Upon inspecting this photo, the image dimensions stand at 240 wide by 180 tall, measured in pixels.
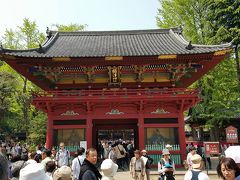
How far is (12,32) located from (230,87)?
26355 mm

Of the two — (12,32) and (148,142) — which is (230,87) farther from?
(12,32)

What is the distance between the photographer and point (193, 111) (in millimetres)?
25906

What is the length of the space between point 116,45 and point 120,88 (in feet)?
15.0

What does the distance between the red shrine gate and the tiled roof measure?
0.09m

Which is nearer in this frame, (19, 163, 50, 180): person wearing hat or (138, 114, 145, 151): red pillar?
(19, 163, 50, 180): person wearing hat

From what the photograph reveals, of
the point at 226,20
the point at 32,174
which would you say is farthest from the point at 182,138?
the point at 32,174

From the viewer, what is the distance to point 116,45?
21.9 metres

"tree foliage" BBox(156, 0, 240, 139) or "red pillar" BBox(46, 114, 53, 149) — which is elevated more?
"tree foliage" BBox(156, 0, 240, 139)

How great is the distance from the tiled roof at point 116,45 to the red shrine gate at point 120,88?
3.5 inches

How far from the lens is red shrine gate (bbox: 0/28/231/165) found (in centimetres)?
1720

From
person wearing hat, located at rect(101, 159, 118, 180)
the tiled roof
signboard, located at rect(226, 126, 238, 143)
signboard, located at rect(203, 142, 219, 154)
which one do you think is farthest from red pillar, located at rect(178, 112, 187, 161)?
person wearing hat, located at rect(101, 159, 118, 180)

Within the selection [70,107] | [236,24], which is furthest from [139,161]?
[236,24]

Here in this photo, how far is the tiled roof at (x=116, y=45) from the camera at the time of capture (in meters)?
17.8

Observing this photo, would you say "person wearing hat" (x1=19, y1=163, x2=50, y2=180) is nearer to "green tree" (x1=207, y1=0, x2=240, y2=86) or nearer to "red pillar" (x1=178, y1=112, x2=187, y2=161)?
"red pillar" (x1=178, y1=112, x2=187, y2=161)
